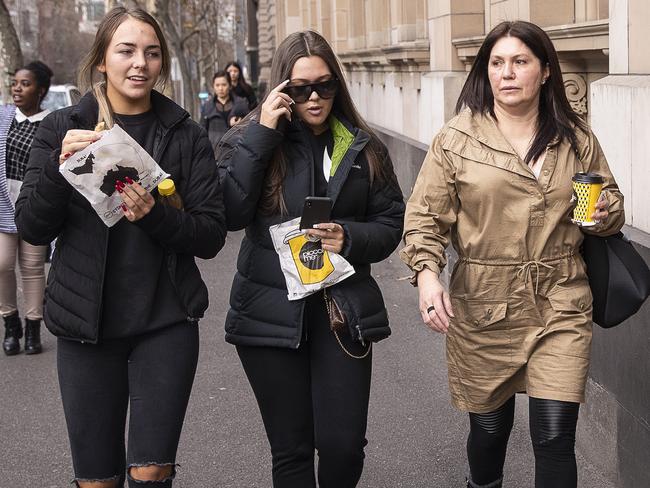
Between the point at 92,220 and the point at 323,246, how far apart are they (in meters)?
0.79

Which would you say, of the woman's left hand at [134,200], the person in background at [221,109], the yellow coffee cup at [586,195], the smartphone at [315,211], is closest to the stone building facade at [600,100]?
the yellow coffee cup at [586,195]

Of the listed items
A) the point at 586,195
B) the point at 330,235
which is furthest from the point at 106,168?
the point at 586,195

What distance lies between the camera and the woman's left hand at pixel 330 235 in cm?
418

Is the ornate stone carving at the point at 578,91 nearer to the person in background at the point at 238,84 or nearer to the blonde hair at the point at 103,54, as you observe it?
the blonde hair at the point at 103,54

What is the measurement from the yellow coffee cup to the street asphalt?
1.39 metres

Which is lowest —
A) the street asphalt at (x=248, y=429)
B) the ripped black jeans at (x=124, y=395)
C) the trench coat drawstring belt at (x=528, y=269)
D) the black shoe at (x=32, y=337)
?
the street asphalt at (x=248, y=429)

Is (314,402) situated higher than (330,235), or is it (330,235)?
(330,235)

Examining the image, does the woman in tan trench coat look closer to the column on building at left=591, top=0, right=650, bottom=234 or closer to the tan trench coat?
the tan trench coat

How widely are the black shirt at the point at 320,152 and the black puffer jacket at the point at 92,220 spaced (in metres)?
0.37

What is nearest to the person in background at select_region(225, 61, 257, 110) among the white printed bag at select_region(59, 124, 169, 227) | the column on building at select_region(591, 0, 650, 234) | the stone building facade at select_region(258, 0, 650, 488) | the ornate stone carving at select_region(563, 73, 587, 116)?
the stone building facade at select_region(258, 0, 650, 488)

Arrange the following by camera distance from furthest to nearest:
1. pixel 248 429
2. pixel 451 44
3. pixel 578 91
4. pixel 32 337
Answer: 1. pixel 451 44
2. pixel 32 337
3. pixel 578 91
4. pixel 248 429

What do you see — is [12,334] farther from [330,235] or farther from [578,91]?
[330,235]

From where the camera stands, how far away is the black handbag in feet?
13.9

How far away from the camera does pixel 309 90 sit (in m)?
4.25
